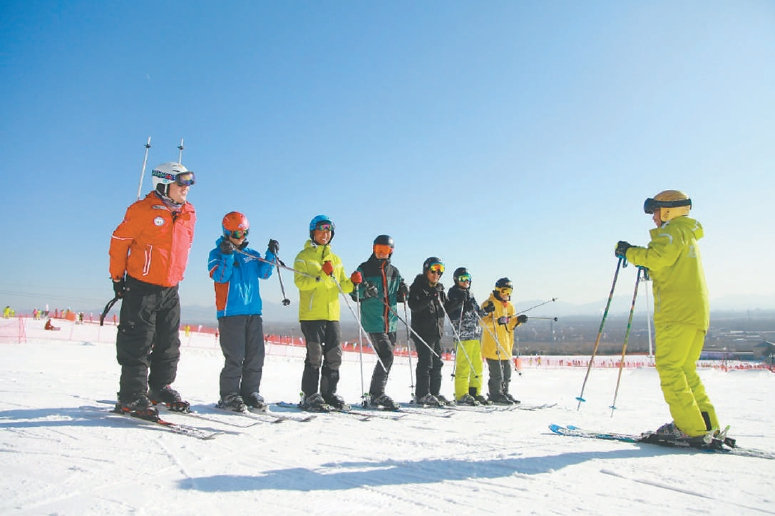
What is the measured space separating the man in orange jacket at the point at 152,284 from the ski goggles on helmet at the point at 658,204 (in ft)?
14.0

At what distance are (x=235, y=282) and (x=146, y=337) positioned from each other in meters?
1.04

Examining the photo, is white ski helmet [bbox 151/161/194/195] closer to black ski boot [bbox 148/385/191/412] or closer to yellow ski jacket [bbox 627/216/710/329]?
black ski boot [bbox 148/385/191/412]

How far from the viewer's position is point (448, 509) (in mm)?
2104

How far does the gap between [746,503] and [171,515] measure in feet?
9.04

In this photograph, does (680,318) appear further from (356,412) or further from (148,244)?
(148,244)

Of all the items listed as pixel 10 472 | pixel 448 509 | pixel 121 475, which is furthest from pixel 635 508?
pixel 10 472

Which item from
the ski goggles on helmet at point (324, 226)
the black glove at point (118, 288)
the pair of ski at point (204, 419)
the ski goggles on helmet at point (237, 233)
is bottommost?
the pair of ski at point (204, 419)

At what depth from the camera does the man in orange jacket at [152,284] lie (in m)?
3.89

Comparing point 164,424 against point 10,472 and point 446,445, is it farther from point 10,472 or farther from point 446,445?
point 446,445

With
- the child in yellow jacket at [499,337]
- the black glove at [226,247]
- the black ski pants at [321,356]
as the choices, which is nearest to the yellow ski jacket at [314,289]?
the black ski pants at [321,356]

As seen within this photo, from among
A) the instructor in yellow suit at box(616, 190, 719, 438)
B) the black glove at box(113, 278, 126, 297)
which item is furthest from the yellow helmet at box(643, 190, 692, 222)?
the black glove at box(113, 278, 126, 297)

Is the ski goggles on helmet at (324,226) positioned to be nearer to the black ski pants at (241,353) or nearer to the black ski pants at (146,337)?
the black ski pants at (241,353)

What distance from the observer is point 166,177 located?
4180 mm

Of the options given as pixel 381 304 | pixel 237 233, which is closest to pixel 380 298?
pixel 381 304
